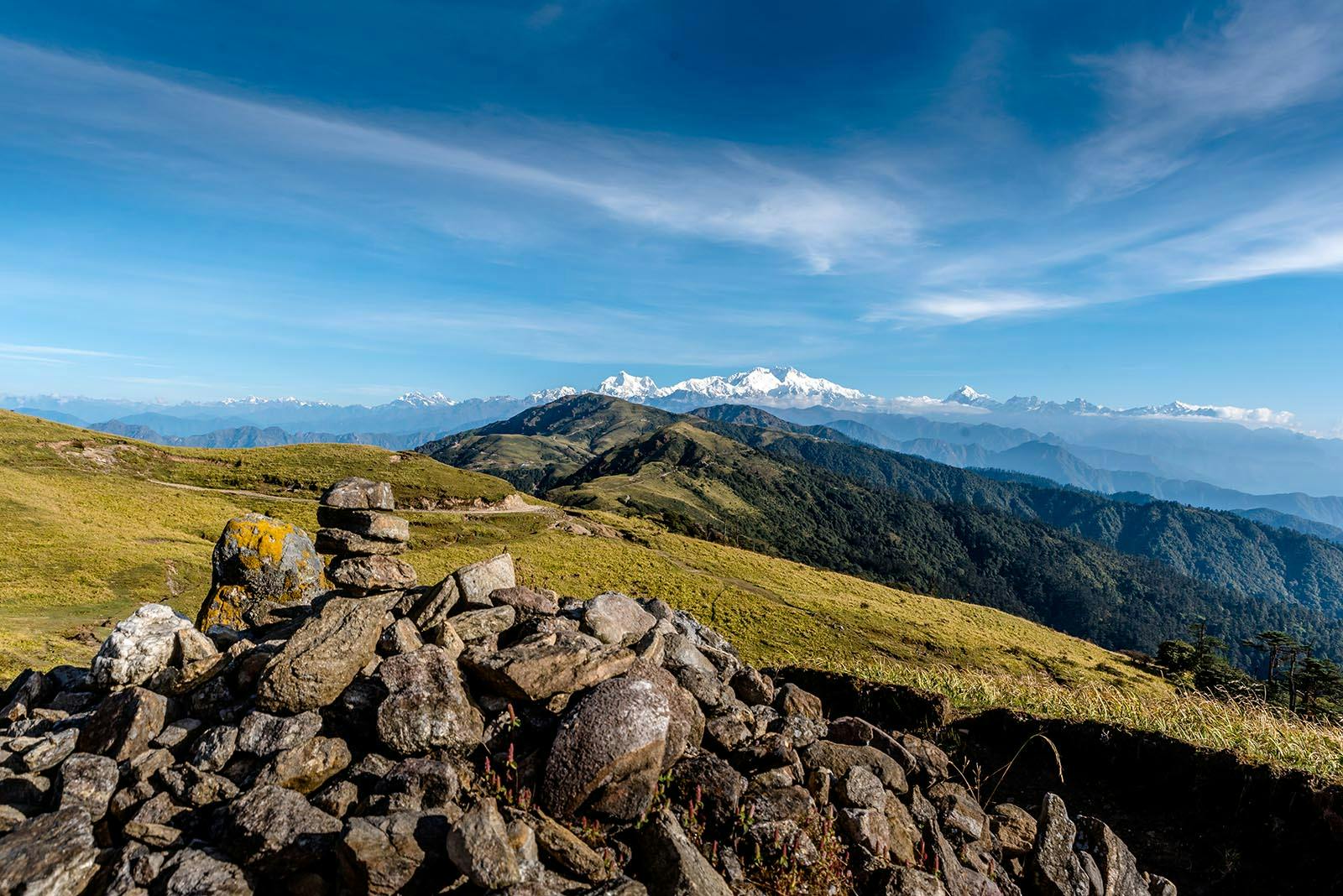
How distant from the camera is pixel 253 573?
64.2ft

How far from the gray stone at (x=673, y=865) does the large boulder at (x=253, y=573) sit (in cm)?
1642

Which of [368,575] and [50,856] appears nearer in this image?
[50,856]

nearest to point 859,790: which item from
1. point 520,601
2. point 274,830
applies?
point 520,601

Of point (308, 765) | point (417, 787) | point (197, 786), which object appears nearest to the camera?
point (417, 787)

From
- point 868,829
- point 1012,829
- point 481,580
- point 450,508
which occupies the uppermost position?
point 481,580

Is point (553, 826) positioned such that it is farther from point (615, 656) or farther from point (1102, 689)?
point (1102, 689)

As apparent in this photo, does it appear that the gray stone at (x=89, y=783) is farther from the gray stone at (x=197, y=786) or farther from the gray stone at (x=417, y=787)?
the gray stone at (x=417, y=787)

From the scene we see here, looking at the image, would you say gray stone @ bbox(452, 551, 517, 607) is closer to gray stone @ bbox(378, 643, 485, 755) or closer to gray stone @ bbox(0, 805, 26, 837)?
gray stone @ bbox(378, 643, 485, 755)

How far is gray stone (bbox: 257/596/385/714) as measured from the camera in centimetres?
1027

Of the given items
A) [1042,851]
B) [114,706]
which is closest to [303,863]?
[114,706]

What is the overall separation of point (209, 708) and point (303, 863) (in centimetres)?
492

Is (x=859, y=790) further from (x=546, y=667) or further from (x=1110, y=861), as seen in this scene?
(x=546, y=667)

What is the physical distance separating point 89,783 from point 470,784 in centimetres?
589

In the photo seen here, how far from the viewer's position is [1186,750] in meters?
12.7
